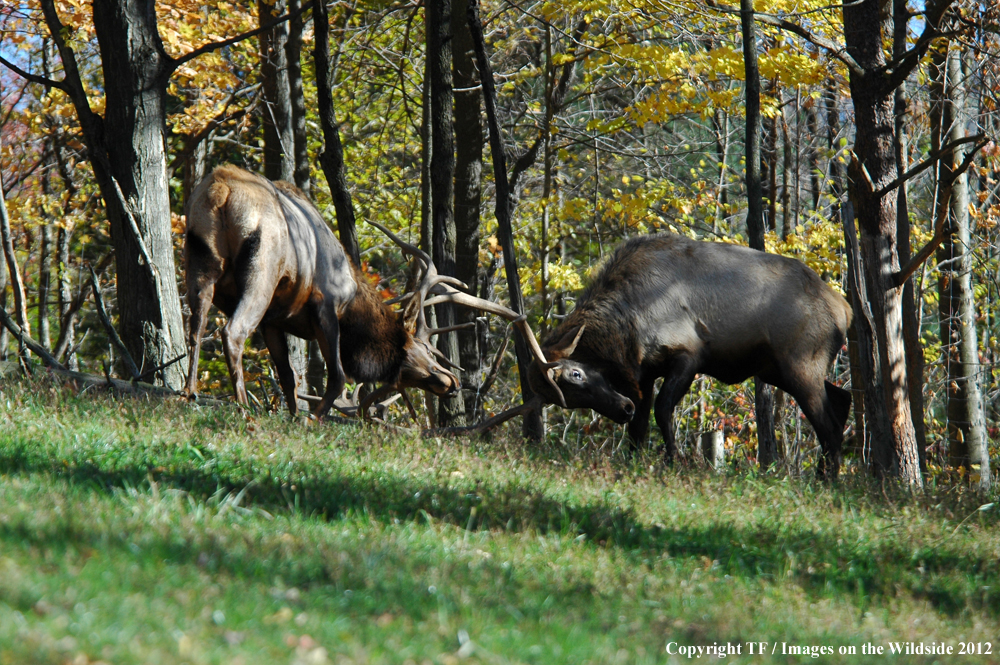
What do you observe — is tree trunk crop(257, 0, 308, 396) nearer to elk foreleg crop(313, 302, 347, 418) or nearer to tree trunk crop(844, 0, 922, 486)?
elk foreleg crop(313, 302, 347, 418)

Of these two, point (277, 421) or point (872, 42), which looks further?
point (872, 42)

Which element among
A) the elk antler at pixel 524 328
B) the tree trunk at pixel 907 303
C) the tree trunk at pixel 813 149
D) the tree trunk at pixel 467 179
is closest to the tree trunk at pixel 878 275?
the elk antler at pixel 524 328

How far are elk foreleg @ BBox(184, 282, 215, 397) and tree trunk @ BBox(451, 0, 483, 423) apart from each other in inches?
189

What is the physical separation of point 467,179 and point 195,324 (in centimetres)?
551

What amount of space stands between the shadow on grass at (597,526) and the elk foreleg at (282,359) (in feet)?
11.3

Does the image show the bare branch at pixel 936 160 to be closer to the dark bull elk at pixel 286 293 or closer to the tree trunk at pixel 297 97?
the dark bull elk at pixel 286 293

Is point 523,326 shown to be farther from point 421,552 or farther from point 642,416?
point 421,552

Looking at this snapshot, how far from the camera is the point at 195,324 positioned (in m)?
7.45

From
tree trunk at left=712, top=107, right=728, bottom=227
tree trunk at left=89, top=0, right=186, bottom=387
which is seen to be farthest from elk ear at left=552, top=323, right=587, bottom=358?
tree trunk at left=712, top=107, right=728, bottom=227

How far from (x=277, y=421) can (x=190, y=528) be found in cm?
297

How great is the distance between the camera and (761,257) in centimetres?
907

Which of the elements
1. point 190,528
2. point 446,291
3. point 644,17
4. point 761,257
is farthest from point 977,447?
point 190,528

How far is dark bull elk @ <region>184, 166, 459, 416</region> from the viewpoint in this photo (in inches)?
298

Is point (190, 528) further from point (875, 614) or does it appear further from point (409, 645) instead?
point (875, 614)
